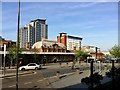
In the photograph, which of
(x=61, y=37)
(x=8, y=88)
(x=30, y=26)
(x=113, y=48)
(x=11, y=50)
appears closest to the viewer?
(x=8, y=88)

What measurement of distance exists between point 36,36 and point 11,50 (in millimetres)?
110987

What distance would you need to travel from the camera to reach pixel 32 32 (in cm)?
16575

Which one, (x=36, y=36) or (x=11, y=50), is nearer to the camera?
(x=11, y=50)

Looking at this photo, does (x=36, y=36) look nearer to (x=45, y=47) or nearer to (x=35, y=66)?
(x=45, y=47)

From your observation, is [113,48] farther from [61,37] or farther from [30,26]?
[30,26]

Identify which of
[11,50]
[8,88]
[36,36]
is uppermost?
[36,36]

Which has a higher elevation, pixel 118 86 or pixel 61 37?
pixel 61 37

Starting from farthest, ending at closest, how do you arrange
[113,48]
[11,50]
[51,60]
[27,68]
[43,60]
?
[113,48], [51,60], [43,60], [11,50], [27,68]

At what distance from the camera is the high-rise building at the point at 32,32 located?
158 m

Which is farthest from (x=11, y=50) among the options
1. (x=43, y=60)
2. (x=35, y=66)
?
(x=43, y=60)

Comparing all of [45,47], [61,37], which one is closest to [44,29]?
[61,37]

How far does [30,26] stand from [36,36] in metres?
7.95

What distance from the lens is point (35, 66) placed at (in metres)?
52.7

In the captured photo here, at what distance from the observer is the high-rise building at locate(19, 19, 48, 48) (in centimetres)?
15812
